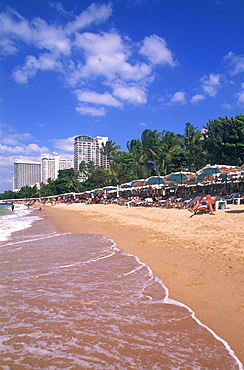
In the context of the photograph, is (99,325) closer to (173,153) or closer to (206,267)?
(206,267)

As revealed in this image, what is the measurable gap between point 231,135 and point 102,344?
24.4m

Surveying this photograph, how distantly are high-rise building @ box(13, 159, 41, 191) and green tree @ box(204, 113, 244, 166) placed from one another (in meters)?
178

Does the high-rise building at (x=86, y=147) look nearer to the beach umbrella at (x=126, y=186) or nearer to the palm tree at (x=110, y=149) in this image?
the palm tree at (x=110, y=149)

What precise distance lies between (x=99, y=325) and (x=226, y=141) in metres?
24.4

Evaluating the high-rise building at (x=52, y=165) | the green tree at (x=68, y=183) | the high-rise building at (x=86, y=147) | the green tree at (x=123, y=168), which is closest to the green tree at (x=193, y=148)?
the green tree at (x=123, y=168)

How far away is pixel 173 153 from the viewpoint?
3209cm

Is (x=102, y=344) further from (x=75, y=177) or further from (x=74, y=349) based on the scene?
(x=75, y=177)

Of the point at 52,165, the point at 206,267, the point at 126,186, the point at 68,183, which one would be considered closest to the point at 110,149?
the point at 68,183

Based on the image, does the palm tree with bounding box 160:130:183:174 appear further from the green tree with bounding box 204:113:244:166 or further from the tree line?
the green tree with bounding box 204:113:244:166

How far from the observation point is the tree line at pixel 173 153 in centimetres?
2365

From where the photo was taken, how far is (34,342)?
2273 mm

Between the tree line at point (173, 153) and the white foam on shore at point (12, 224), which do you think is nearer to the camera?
the white foam on shore at point (12, 224)

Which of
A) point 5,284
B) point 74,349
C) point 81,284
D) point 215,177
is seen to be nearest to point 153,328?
point 74,349

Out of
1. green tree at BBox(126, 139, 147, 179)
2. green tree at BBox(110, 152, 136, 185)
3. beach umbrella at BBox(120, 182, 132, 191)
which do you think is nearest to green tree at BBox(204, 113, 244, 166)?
beach umbrella at BBox(120, 182, 132, 191)
